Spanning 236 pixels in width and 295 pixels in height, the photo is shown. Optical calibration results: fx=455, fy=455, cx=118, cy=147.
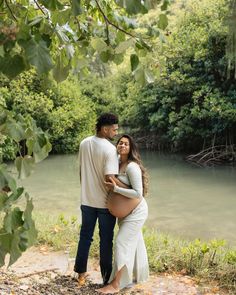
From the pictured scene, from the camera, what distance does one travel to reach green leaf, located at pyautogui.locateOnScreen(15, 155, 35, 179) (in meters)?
1.26

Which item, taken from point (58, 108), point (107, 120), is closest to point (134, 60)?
point (107, 120)

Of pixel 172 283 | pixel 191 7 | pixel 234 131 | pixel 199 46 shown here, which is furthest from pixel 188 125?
pixel 172 283

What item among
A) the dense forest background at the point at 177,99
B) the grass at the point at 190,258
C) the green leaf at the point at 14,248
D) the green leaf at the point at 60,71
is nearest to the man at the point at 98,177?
the grass at the point at 190,258

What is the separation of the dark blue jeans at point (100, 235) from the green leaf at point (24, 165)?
247cm

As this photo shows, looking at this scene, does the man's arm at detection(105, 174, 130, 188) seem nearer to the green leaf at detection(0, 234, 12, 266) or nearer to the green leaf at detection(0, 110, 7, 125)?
the green leaf at detection(0, 110, 7, 125)

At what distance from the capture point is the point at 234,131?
1698 centimetres

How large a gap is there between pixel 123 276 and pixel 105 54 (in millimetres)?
2635

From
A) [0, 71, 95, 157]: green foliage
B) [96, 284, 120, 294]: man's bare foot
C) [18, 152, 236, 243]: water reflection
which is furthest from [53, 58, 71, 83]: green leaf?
[0, 71, 95, 157]: green foliage

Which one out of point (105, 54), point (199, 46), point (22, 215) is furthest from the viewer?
point (199, 46)

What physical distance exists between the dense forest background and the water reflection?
1.62 meters

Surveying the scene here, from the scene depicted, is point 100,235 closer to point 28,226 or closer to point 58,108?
point 28,226

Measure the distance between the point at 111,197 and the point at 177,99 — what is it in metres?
14.6

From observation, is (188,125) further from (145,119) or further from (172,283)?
Answer: (172,283)

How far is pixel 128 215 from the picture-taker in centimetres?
377
